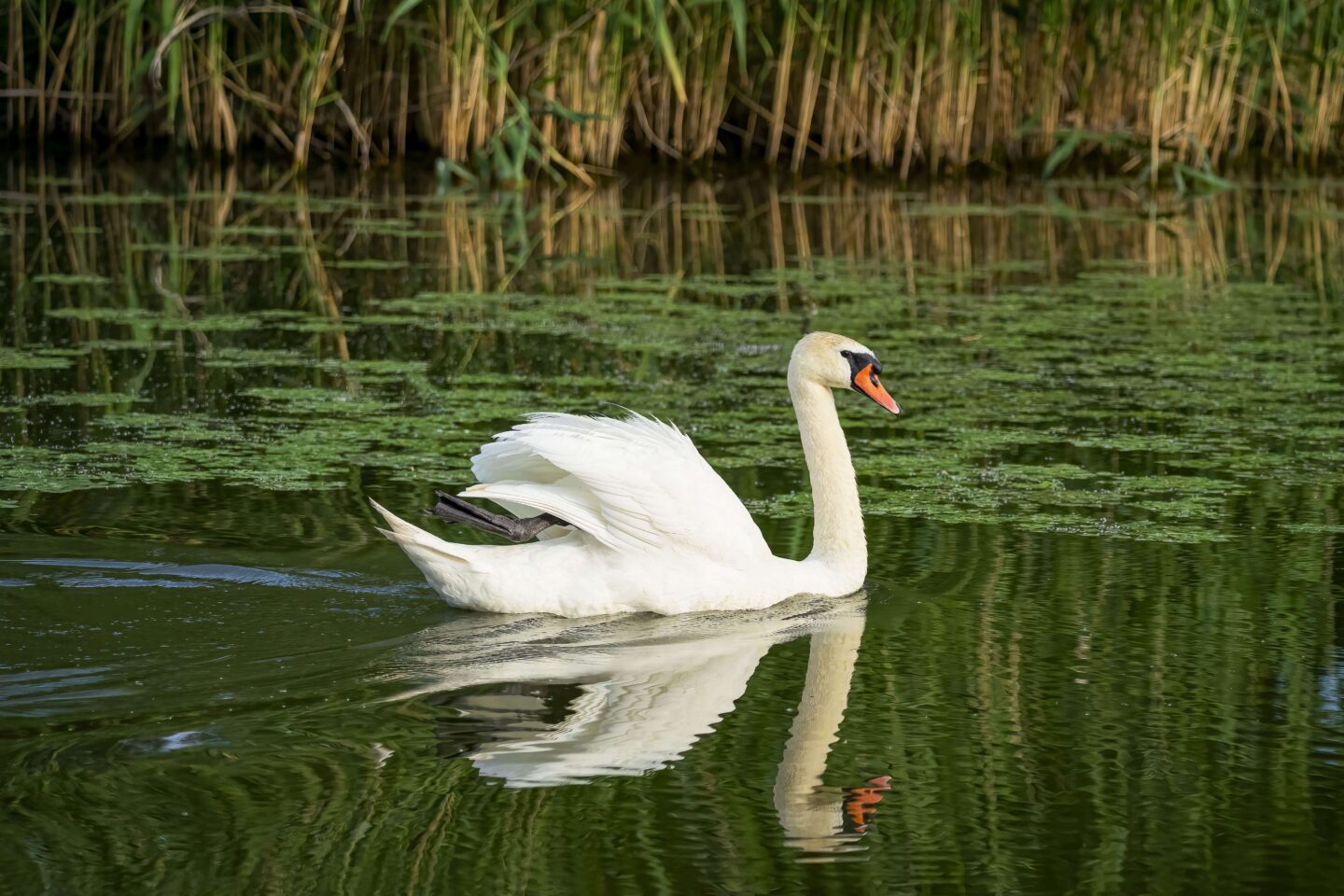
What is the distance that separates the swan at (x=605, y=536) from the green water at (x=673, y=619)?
0.28 ft

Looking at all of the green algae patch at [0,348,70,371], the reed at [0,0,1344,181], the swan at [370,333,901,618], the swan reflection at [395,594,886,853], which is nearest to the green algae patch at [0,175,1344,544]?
the green algae patch at [0,348,70,371]

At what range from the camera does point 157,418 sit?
22.2 ft

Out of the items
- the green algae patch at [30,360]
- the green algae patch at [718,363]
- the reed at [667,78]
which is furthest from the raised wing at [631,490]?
the reed at [667,78]

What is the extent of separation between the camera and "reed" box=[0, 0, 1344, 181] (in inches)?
540

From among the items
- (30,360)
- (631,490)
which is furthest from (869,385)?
(30,360)

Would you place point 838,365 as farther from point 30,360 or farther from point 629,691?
point 30,360

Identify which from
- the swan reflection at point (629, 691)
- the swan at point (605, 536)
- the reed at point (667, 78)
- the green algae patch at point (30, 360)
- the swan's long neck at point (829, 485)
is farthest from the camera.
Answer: the reed at point (667, 78)

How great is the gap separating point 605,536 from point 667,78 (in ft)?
34.5

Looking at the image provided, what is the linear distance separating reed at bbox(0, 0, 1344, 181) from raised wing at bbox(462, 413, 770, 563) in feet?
26.7

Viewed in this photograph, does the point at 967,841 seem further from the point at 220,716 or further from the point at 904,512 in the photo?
the point at 904,512

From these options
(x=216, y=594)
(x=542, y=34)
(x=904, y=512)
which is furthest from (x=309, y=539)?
(x=542, y=34)

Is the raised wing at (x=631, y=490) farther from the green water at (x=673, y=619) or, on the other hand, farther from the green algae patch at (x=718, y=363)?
the green algae patch at (x=718, y=363)

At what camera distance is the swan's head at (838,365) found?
5.53 meters

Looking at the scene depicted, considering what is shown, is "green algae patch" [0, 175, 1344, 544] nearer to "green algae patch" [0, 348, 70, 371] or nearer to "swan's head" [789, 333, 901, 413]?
"green algae patch" [0, 348, 70, 371]
